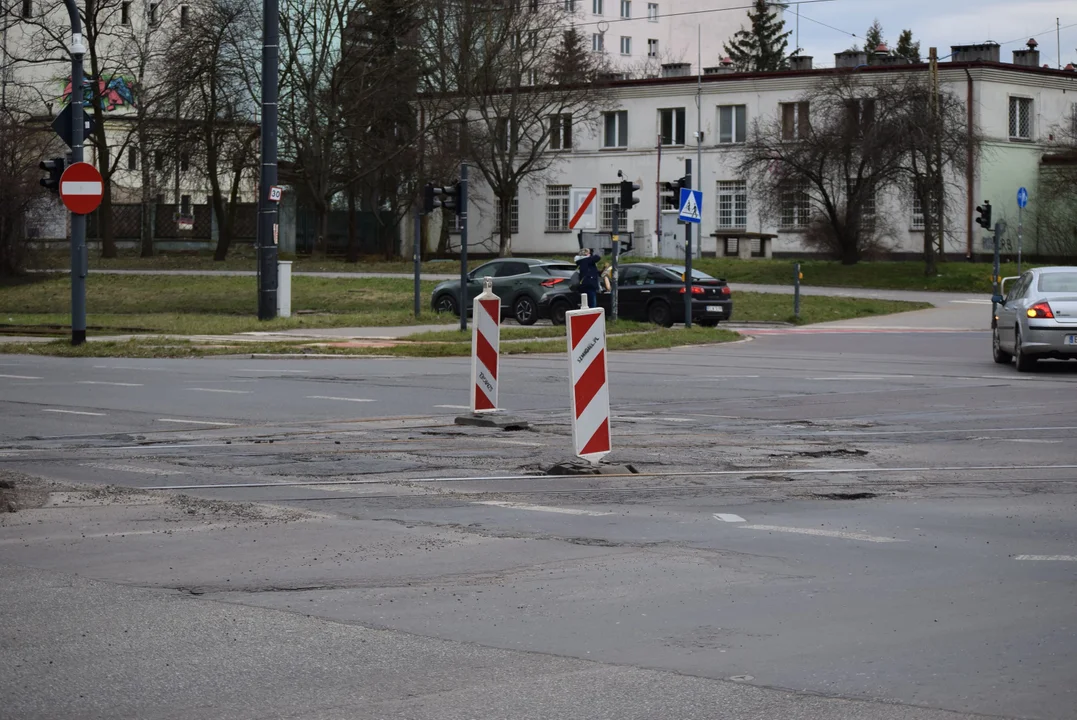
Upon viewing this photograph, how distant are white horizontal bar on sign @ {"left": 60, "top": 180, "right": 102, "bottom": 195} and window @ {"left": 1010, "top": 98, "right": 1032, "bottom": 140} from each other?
5114cm

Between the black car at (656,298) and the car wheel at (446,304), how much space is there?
2.66m

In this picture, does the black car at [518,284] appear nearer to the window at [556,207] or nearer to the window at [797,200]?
the window at [797,200]

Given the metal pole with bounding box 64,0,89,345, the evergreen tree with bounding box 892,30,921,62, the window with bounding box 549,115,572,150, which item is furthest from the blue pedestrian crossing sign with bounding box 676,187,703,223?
the evergreen tree with bounding box 892,30,921,62

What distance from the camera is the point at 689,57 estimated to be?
117875 mm

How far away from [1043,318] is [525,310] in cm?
1542

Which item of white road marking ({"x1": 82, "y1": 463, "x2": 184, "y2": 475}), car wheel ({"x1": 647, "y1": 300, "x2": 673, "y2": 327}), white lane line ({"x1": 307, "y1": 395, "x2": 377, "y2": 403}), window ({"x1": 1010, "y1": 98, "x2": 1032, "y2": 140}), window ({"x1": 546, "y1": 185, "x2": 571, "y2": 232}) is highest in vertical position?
window ({"x1": 1010, "y1": 98, "x2": 1032, "y2": 140})

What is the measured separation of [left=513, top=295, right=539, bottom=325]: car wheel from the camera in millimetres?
35500

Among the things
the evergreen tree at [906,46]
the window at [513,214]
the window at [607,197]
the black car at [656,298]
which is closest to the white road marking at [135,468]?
the black car at [656,298]

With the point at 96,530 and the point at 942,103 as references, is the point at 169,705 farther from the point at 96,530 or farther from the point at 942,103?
the point at 942,103

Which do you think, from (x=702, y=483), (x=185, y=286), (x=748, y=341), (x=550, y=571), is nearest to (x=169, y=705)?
(x=550, y=571)

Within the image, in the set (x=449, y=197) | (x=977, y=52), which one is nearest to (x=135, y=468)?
(x=449, y=197)

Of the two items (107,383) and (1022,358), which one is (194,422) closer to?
(107,383)

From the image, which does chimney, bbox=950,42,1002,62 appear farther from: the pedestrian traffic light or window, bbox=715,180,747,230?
the pedestrian traffic light

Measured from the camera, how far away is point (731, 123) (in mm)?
73688
